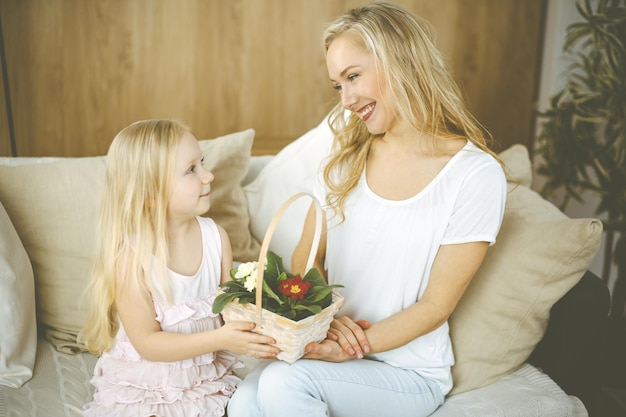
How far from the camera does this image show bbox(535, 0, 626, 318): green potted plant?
2.30m

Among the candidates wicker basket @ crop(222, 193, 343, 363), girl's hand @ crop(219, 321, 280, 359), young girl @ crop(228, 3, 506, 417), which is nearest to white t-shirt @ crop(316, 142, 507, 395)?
young girl @ crop(228, 3, 506, 417)

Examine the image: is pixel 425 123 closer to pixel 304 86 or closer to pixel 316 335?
pixel 316 335

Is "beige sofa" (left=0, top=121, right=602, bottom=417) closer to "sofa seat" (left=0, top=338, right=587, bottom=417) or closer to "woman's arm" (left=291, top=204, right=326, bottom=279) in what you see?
"sofa seat" (left=0, top=338, right=587, bottom=417)

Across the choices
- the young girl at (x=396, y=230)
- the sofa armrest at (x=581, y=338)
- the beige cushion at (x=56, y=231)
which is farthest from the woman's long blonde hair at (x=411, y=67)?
the beige cushion at (x=56, y=231)

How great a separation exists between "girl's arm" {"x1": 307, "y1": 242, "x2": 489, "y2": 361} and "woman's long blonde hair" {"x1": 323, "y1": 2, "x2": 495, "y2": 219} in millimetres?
262

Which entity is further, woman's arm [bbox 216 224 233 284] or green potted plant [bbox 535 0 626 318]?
green potted plant [bbox 535 0 626 318]

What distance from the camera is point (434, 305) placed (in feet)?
4.30

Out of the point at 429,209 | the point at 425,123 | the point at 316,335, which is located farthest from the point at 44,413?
the point at 425,123

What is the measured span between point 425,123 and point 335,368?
598 millimetres

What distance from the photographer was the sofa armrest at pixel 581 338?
1350mm

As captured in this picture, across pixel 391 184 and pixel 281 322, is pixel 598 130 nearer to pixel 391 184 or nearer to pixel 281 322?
pixel 391 184

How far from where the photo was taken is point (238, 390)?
129cm

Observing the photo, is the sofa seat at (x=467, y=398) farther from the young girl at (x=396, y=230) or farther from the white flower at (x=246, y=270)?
the white flower at (x=246, y=270)

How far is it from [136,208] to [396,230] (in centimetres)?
61
